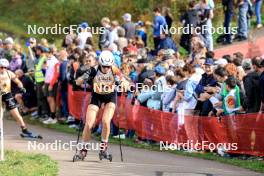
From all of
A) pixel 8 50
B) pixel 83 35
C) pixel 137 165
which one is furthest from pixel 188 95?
pixel 8 50

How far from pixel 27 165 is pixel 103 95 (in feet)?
7.68

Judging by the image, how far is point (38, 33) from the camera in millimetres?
36250

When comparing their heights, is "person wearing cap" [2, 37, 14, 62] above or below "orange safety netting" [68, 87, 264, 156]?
above

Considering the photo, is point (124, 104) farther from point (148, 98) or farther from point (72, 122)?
point (72, 122)

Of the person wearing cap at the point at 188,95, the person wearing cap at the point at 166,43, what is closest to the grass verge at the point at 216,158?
the person wearing cap at the point at 188,95

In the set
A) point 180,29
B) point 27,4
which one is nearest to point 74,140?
point 180,29

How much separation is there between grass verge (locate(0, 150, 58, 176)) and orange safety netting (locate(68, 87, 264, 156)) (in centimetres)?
321

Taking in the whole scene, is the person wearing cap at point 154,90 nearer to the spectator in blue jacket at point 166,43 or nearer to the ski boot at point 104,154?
the ski boot at point 104,154

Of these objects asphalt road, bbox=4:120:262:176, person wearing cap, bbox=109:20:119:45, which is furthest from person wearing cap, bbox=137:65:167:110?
person wearing cap, bbox=109:20:119:45

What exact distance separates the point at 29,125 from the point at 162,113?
5886 mm

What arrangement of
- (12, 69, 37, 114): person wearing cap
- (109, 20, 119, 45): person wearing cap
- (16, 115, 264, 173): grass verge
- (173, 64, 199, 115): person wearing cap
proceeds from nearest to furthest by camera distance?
(16, 115, 264, 173): grass verge → (173, 64, 199, 115): person wearing cap → (12, 69, 37, 114): person wearing cap → (109, 20, 119, 45): person wearing cap

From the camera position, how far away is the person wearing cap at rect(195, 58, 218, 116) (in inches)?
672
